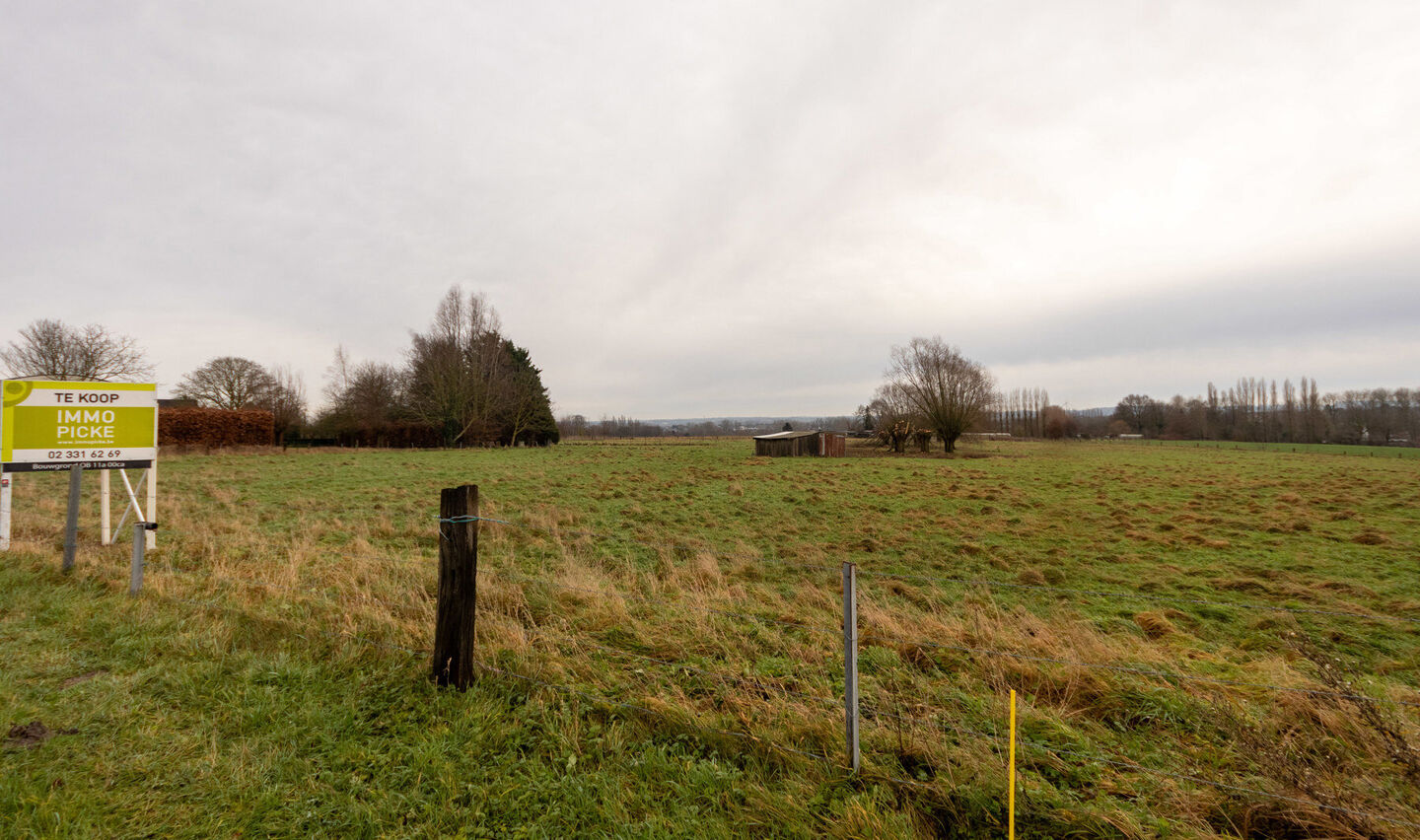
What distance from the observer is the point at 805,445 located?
4166 centimetres

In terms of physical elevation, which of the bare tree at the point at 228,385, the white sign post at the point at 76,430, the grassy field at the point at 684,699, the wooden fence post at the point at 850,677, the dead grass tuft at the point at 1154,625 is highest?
the bare tree at the point at 228,385

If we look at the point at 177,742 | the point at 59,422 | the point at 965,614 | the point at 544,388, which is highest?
the point at 544,388

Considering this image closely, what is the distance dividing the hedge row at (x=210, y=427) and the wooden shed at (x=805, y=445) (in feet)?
108

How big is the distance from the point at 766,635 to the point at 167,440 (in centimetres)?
4130

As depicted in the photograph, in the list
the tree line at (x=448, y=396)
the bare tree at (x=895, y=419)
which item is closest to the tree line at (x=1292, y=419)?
the bare tree at (x=895, y=419)

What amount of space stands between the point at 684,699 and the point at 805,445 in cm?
3856

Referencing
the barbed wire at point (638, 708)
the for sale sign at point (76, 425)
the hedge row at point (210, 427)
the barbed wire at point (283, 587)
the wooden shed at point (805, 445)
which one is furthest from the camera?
the wooden shed at point (805, 445)

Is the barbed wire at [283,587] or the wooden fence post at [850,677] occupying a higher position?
the wooden fence post at [850,677]

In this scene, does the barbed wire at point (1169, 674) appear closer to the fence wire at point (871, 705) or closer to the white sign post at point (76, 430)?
the fence wire at point (871, 705)

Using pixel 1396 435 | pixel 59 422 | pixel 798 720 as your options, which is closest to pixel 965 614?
pixel 798 720

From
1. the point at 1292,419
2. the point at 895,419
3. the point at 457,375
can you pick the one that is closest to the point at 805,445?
the point at 895,419

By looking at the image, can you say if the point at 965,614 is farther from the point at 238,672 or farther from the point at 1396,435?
the point at 1396,435

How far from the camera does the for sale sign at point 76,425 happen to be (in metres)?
7.30

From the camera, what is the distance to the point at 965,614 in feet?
22.4
